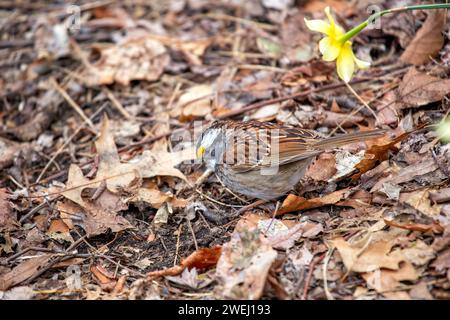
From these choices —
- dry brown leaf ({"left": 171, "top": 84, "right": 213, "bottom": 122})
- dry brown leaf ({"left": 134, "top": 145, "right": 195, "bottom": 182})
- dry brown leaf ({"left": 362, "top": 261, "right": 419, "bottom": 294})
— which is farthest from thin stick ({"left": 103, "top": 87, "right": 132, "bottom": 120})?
dry brown leaf ({"left": 362, "top": 261, "right": 419, "bottom": 294})

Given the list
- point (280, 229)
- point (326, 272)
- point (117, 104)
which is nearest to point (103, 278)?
point (280, 229)

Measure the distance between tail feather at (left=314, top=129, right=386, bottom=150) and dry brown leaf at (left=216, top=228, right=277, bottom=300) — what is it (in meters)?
0.83

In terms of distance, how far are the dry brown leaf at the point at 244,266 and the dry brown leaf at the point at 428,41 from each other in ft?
7.50

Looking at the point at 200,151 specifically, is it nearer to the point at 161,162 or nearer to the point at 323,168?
the point at 161,162

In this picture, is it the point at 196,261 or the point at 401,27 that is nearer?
the point at 196,261

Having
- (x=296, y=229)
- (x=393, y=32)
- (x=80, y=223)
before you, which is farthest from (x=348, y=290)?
(x=393, y=32)

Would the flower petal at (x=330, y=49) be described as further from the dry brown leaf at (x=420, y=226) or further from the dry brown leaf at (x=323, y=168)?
the dry brown leaf at (x=323, y=168)

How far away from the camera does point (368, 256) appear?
3.16 m

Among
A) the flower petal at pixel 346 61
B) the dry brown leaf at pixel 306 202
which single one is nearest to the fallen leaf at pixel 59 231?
the dry brown leaf at pixel 306 202

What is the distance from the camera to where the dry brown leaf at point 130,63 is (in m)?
5.58

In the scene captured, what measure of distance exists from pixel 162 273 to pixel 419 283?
56.5 inches

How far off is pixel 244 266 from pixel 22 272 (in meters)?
1.45

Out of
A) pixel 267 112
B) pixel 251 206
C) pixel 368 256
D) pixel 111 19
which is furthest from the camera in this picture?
pixel 111 19

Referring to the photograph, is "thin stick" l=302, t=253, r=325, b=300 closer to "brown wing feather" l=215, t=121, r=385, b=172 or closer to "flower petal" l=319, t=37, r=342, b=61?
"brown wing feather" l=215, t=121, r=385, b=172
